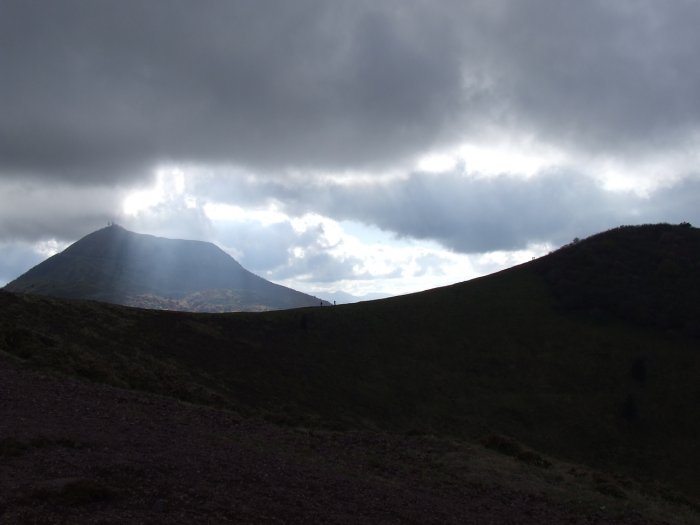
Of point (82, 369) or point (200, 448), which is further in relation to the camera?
point (82, 369)

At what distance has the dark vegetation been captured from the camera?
3475 centimetres

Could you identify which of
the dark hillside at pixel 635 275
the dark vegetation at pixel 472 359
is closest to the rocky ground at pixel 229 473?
the dark vegetation at pixel 472 359

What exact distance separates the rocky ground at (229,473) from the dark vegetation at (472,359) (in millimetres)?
3699

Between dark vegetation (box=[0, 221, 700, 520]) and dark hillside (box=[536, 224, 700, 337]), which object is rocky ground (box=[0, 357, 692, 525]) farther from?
dark hillside (box=[536, 224, 700, 337])

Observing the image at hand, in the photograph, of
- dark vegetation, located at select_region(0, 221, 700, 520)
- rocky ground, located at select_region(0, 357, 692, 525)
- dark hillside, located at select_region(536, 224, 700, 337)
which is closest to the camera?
rocky ground, located at select_region(0, 357, 692, 525)

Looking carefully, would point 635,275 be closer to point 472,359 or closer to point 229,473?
point 472,359

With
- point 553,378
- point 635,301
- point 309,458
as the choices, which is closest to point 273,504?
point 309,458

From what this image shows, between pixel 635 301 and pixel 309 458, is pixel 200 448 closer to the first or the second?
pixel 309 458

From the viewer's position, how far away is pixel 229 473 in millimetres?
14109

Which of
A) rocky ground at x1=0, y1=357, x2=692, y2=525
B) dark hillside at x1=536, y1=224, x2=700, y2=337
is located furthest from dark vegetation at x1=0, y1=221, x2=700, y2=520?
rocky ground at x1=0, y1=357, x2=692, y2=525

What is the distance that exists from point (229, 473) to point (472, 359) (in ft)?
172

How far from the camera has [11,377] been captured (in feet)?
66.2

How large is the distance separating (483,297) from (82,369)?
59586 mm

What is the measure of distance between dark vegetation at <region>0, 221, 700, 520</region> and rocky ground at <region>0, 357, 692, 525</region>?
3.70 m
